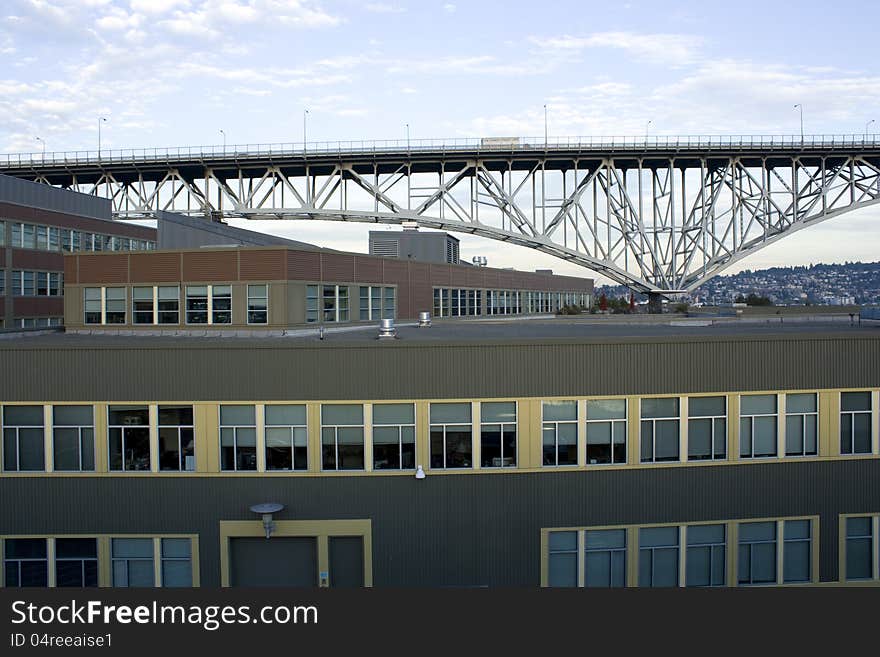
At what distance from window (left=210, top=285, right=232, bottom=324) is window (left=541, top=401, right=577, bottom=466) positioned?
15.5m

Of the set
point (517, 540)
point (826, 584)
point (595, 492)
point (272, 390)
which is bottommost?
point (826, 584)

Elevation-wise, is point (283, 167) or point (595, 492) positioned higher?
point (283, 167)

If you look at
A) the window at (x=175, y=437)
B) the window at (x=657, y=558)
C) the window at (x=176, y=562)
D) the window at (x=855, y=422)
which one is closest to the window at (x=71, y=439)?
the window at (x=175, y=437)

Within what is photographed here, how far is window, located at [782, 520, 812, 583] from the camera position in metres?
16.5

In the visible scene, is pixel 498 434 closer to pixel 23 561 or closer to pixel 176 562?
pixel 176 562

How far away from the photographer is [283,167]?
236 ft

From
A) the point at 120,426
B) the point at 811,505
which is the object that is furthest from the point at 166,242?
the point at 811,505

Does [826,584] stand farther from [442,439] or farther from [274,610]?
[274,610]

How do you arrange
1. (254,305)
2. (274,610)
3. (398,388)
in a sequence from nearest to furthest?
1. (274,610)
2. (398,388)
3. (254,305)

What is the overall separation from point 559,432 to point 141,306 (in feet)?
59.3

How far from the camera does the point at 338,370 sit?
15.6 meters

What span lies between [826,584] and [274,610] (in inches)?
512

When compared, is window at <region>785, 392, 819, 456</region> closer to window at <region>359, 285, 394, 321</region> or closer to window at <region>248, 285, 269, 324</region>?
window at <region>248, 285, 269, 324</region>

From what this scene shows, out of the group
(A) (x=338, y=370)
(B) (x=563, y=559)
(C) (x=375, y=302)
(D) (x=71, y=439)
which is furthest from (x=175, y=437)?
(C) (x=375, y=302)
